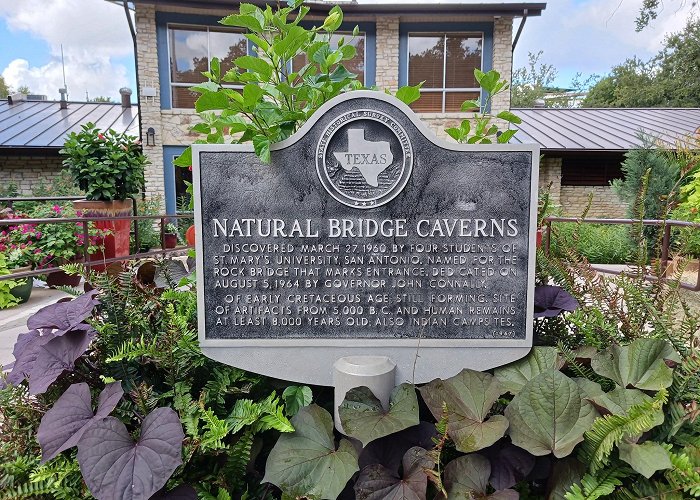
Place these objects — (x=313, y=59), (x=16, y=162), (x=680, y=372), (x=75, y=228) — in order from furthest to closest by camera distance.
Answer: (x=16, y=162) < (x=75, y=228) < (x=313, y=59) < (x=680, y=372)

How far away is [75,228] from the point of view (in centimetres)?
683

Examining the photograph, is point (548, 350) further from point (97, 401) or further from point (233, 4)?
point (233, 4)

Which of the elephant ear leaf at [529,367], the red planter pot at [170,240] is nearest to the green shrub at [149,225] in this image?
the red planter pot at [170,240]

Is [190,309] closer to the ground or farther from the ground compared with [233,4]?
closer to the ground

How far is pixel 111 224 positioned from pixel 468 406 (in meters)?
6.89

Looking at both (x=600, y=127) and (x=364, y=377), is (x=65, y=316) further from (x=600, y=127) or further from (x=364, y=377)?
Answer: (x=600, y=127)

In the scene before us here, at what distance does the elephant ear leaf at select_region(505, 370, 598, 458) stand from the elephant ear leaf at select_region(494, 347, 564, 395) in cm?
26

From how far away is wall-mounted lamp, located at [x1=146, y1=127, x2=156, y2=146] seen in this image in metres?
11.9

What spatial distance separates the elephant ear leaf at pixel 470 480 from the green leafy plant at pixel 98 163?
6.78 m

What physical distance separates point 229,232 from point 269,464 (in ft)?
2.85

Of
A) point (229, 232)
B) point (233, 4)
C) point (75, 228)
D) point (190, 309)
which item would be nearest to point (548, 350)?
point (229, 232)

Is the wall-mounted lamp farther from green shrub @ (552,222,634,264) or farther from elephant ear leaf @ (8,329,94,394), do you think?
elephant ear leaf @ (8,329,94,394)

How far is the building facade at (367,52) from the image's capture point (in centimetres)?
1177

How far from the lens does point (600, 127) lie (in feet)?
50.5
